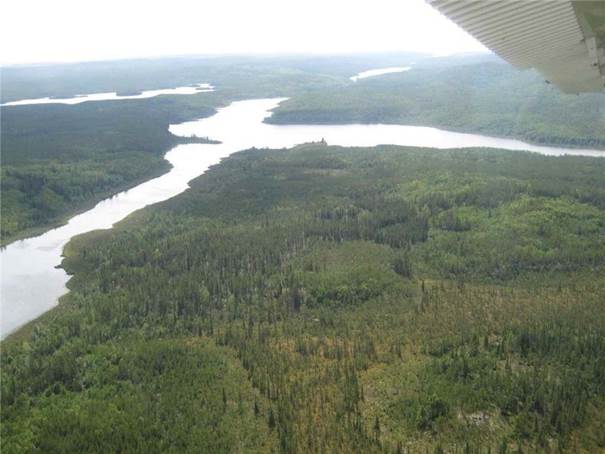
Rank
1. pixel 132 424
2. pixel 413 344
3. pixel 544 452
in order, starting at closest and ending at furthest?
1. pixel 544 452
2. pixel 132 424
3. pixel 413 344

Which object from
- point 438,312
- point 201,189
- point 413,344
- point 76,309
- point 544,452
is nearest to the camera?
point 544,452

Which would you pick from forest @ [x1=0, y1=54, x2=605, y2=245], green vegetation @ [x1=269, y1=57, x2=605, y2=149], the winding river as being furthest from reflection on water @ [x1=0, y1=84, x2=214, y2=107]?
green vegetation @ [x1=269, y1=57, x2=605, y2=149]

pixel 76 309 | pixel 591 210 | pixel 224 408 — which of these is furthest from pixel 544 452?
pixel 591 210

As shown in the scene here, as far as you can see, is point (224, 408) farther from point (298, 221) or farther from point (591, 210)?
point (591, 210)

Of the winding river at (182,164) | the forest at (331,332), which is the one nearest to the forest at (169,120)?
the winding river at (182,164)

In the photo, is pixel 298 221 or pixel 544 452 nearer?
pixel 544 452

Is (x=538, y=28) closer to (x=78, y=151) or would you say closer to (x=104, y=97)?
(x=78, y=151)

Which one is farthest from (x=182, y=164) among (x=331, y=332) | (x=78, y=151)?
(x=331, y=332)
